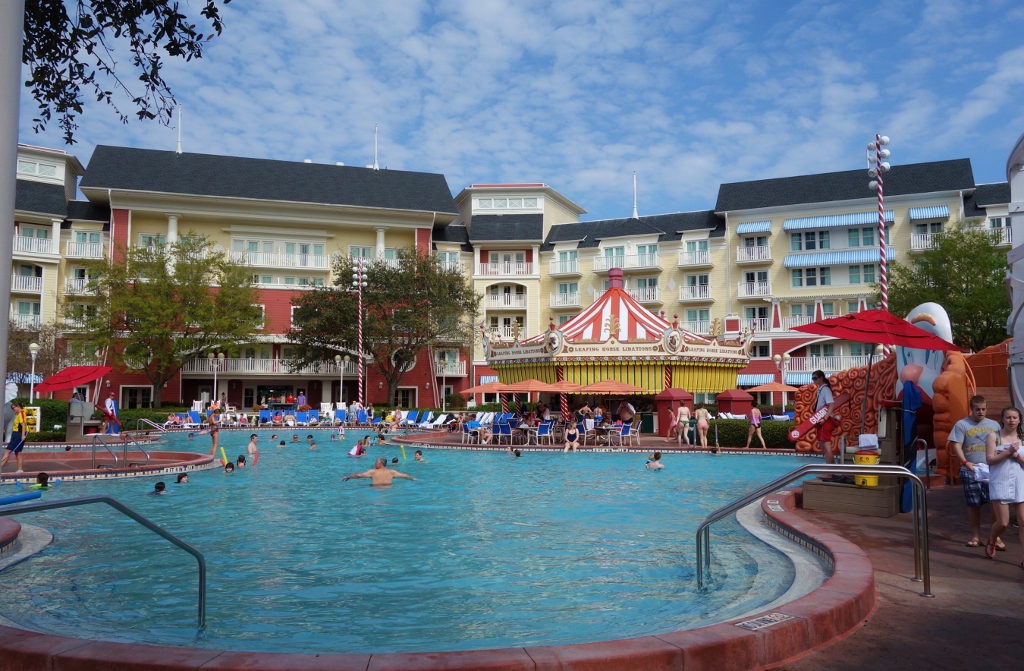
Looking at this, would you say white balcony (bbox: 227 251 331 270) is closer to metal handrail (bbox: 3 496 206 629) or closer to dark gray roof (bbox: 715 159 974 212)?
dark gray roof (bbox: 715 159 974 212)

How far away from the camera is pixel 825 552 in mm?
6645

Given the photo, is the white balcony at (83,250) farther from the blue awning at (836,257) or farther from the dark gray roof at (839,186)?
the blue awning at (836,257)

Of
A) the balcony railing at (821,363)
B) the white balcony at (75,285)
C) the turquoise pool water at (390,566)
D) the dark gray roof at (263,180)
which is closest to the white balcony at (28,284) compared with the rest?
the white balcony at (75,285)

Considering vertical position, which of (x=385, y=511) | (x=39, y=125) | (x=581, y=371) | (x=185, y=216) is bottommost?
(x=385, y=511)

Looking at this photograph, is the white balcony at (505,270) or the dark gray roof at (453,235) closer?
the white balcony at (505,270)

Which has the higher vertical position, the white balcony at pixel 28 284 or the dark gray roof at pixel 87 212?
the dark gray roof at pixel 87 212

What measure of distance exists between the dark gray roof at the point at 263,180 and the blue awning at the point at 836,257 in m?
21.2

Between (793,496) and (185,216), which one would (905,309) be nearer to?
(793,496)

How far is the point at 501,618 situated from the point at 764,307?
42873 mm

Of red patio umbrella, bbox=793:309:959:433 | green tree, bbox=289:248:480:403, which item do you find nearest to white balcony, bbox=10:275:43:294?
green tree, bbox=289:248:480:403

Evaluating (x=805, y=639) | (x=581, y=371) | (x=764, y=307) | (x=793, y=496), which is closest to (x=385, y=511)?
(x=793, y=496)

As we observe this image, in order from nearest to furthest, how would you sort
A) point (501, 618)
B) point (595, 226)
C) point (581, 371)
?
point (501, 618) → point (581, 371) → point (595, 226)

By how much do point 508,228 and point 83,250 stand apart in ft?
83.0

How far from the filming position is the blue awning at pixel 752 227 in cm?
4469
